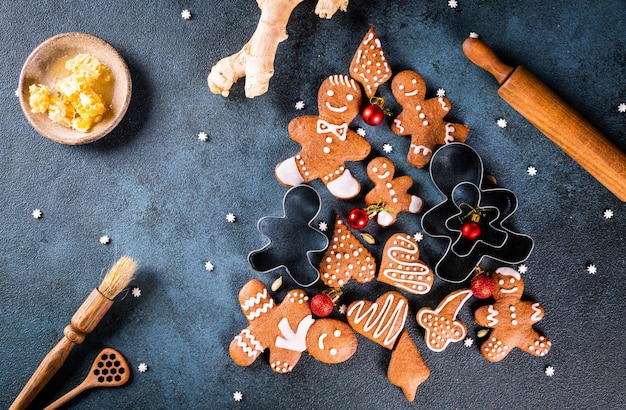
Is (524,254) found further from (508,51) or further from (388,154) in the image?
(508,51)

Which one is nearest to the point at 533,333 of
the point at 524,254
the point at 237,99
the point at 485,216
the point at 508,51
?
the point at 524,254

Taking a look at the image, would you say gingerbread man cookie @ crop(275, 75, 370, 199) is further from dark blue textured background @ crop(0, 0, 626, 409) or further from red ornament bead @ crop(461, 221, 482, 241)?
red ornament bead @ crop(461, 221, 482, 241)

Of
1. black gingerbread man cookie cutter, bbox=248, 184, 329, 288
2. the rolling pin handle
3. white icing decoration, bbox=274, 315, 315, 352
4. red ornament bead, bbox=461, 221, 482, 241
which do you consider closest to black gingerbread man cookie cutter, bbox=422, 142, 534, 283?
red ornament bead, bbox=461, 221, 482, 241

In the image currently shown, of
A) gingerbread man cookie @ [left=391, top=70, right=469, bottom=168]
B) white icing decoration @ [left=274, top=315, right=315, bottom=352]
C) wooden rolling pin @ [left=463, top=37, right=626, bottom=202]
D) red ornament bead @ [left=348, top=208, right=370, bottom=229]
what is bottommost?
white icing decoration @ [left=274, top=315, right=315, bottom=352]

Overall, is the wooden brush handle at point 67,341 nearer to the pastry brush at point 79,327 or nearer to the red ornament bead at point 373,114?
the pastry brush at point 79,327

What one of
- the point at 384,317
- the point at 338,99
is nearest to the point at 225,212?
the point at 338,99

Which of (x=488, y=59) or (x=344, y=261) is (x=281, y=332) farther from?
(x=488, y=59)
